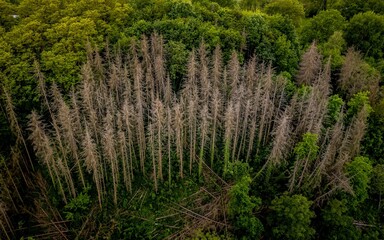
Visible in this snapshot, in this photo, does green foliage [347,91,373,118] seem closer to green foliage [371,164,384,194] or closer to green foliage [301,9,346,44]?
green foliage [371,164,384,194]

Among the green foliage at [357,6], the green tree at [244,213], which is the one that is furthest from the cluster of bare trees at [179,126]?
the green foliage at [357,6]

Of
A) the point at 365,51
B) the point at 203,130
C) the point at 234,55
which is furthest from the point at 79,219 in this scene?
the point at 365,51

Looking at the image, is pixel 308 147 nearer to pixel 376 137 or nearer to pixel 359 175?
pixel 359 175

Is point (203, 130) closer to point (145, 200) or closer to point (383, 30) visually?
point (145, 200)

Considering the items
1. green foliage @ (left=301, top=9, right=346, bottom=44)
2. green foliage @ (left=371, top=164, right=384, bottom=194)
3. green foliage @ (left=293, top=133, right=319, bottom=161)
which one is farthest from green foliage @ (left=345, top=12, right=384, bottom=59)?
green foliage @ (left=293, top=133, right=319, bottom=161)

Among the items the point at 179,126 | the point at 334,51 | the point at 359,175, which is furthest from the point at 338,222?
the point at 334,51

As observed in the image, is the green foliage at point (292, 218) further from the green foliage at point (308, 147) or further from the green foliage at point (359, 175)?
the green foliage at point (359, 175)
